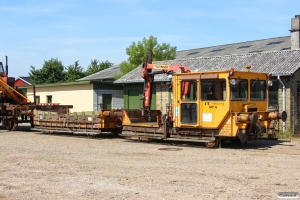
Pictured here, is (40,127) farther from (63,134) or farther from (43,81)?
(43,81)

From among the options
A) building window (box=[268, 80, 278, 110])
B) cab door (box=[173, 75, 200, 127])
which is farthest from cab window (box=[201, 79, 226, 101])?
building window (box=[268, 80, 278, 110])

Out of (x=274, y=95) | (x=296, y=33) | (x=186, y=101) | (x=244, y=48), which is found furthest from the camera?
(x=244, y=48)

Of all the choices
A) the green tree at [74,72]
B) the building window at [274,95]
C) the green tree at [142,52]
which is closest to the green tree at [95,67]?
the green tree at [74,72]

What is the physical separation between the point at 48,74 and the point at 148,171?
141ft

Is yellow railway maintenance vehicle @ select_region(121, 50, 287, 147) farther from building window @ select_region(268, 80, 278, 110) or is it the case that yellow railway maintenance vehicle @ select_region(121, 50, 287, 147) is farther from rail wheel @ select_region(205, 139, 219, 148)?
building window @ select_region(268, 80, 278, 110)

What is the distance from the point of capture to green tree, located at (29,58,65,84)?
50375 mm

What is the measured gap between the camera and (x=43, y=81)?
165ft

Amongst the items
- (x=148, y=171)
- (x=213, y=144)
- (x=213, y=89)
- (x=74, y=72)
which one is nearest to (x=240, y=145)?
(x=213, y=144)

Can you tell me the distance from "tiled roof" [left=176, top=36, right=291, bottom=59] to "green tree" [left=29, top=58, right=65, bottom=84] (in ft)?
48.3

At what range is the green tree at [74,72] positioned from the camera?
50.2 m

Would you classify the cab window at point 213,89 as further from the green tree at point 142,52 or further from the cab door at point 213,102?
the green tree at point 142,52

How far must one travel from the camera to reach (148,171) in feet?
31.1

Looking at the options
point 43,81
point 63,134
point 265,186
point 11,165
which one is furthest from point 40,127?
point 43,81

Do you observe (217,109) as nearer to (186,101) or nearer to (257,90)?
(186,101)
